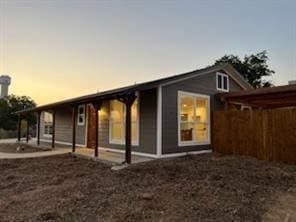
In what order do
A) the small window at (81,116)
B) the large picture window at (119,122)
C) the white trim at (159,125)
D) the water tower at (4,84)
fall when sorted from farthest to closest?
the water tower at (4,84) → the small window at (81,116) → the large picture window at (119,122) → the white trim at (159,125)

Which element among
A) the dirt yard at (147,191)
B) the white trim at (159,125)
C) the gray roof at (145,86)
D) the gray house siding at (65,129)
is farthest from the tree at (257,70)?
the dirt yard at (147,191)

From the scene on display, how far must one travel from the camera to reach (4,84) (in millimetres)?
36094

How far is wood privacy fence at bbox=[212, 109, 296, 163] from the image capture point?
8.52 m

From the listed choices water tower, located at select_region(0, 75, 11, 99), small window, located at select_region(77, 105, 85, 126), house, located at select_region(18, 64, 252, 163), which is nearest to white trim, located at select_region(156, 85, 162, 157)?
house, located at select_region(18, 64, 252, 163)

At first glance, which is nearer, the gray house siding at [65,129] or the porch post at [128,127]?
the porch post at [128,127]

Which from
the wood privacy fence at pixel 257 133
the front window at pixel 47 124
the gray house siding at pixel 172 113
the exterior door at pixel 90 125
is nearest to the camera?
the wood privacy fence at pixel 257 133

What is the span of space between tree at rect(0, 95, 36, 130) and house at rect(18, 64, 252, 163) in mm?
21373

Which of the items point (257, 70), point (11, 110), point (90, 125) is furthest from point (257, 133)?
point (11, 110)

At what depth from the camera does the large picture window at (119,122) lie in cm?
1029

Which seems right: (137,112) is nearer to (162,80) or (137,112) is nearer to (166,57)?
(162,80)

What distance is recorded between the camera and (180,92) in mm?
10219

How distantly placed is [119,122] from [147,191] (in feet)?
19.8

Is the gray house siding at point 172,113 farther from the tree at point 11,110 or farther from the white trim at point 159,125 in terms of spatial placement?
the tree at point 11,110

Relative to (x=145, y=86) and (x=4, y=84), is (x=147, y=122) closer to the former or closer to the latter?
(x=145, y=86)
